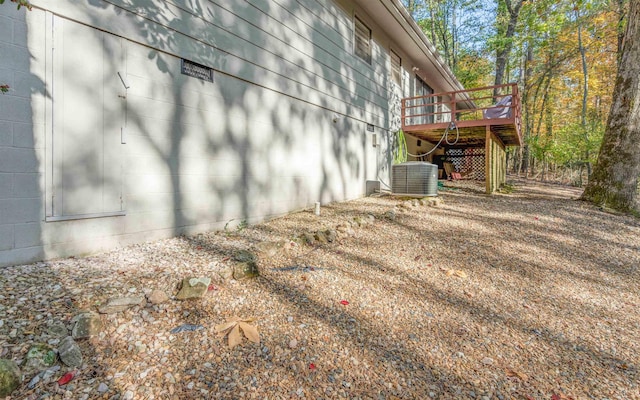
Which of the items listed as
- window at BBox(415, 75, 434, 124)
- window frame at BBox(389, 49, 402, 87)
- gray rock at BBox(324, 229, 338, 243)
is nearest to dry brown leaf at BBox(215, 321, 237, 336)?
gray rock at BBox(324, 229, 338, 243)

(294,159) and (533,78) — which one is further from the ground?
(533,78)

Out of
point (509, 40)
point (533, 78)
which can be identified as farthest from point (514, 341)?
point (533, 78)

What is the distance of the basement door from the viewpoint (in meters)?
2.62

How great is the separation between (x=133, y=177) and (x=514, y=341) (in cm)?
352

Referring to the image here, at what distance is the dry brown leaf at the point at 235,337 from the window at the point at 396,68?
28.2ft

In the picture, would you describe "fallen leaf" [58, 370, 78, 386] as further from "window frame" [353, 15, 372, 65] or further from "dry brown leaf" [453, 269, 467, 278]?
"window frame" [353, 15, 372, 65]

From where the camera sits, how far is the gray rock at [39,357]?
1522 millimetres

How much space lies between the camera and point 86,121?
277 cm

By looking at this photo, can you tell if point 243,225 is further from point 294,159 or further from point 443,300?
point 443,300

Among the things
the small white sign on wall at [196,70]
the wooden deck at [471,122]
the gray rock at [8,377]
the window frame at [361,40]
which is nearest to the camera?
the gray rock at [8,377]

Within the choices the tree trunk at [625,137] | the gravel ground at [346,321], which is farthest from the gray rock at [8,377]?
the tree trunk at [625,137]

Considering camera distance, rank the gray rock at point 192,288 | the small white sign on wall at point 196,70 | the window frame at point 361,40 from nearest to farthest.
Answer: the gray rock at point 192,288, the small white sign on wall at point 196,70, the window frame at point 361,40

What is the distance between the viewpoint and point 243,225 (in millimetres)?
4289

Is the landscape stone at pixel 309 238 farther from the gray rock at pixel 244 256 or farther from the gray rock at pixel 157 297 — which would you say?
the gray rock at pixel 157 297
